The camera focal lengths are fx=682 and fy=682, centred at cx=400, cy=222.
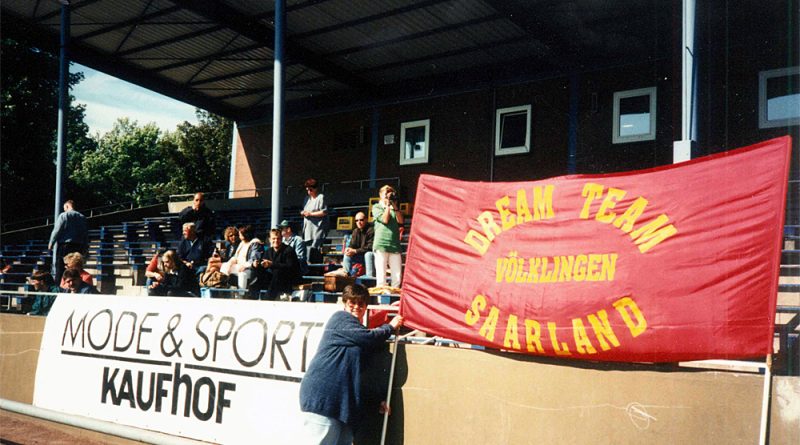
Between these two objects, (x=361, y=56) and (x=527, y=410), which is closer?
(x=527, y=410)

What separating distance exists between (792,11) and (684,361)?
579 inches

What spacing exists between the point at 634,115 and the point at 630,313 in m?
15.7

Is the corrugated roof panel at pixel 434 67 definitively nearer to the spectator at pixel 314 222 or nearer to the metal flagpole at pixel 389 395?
the spectator at pixel 314 222

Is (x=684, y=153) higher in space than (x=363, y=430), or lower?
higher

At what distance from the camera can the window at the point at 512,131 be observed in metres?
21.1

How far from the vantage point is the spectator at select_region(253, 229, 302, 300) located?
409 inches

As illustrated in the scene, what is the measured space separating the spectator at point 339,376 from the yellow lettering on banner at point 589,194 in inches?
70.7

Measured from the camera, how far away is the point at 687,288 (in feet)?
14.2

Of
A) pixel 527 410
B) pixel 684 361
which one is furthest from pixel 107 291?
pixel 684 361

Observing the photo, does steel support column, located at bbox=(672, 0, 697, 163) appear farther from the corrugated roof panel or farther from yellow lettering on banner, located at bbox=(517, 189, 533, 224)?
the corrugated roof panel

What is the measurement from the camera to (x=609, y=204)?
4.84 metres

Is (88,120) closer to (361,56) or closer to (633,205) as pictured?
(361,56)

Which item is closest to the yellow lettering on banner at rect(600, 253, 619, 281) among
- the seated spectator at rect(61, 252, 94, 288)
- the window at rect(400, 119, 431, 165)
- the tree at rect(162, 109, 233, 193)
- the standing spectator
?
the seated spectator at rect(61, 252, 94, 288)

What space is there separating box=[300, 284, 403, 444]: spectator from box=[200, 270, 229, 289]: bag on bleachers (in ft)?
20.3
